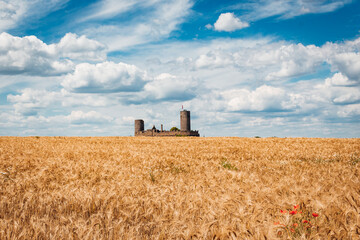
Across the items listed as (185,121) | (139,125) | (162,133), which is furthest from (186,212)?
(139,125)

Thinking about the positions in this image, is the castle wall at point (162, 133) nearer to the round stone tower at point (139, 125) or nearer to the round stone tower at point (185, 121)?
the round stone tower at point (185, 121)

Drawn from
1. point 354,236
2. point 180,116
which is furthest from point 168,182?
point 180,116

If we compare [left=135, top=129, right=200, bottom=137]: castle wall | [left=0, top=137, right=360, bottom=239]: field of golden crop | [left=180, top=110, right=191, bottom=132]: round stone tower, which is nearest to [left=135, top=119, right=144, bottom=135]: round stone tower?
[left=135, top=129, right=200, bottom=137]: castle wall

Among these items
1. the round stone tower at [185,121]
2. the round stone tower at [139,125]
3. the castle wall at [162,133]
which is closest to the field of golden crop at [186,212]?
the castle wall at [162,133]

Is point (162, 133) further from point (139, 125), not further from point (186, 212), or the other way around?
point (186, 212)

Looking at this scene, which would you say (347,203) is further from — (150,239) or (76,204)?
(76,204)

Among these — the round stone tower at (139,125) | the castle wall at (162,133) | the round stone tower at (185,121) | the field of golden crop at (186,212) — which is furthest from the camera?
the round stone tower at (139,125)

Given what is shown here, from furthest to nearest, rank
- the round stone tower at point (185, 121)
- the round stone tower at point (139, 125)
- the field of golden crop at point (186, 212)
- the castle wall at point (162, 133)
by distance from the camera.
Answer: the round stone tower at point (139, 125) < the round stone tower at point (185, 121) < the castle wall at point (162, 133) < the field of golden crop at point (186, 212)

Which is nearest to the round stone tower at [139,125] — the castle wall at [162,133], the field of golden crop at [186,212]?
the castle wall at [162,133]

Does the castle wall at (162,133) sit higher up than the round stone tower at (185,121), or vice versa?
the round stone tower at (185,121)

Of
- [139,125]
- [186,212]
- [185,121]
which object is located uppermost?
[185,121]

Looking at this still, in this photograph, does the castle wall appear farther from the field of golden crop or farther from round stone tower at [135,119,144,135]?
the field of golden crop

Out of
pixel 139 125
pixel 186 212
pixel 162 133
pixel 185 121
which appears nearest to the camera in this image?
pixel 186 212

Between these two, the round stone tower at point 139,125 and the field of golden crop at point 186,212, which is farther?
the round stone tower at point 139,125
